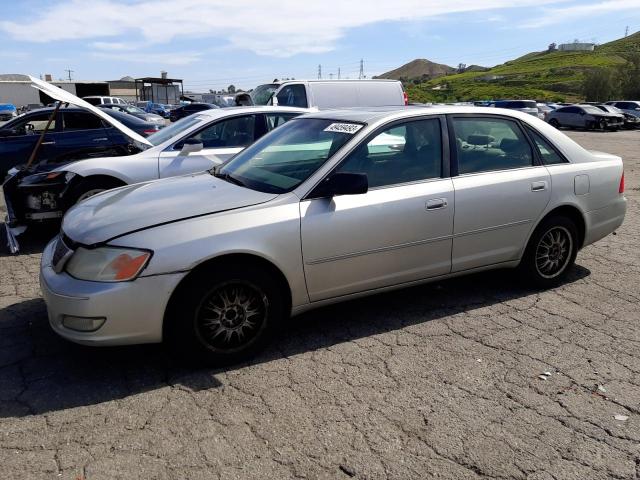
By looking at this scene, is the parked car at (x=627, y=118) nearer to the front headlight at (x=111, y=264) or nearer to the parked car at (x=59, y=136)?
the parked car at (x=59, y=136)

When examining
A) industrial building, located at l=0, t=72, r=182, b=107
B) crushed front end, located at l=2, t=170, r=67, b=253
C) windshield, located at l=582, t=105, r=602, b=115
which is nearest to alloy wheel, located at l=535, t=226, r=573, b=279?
crushed front end, located at l=2, t=170, r=67, b=253

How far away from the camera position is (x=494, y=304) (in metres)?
4.45

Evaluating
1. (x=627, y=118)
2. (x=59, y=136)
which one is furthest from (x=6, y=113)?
(x=627, y=118)

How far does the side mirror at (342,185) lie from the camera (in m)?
3.50

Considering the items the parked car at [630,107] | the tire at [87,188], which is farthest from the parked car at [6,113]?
the parked car at [630,107]

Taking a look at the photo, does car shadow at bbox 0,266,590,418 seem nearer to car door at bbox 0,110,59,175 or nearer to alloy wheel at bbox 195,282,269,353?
alloy wheel at bbox 195,282,269,353

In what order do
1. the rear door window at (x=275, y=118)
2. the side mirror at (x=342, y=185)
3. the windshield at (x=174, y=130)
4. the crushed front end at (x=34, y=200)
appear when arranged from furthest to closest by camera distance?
the rear door window at (x=275, y=118) → the windshield at (x=174, y=130) → the crushed front end at (x=34, y=200) → the side mirror at (x=342, y=185)

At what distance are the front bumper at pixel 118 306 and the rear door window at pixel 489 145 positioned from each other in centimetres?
241

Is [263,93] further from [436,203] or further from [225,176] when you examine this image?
[436,203]

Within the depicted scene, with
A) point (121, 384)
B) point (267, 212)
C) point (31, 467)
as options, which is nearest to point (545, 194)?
point (267, 212)

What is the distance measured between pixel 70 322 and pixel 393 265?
213 centimetres

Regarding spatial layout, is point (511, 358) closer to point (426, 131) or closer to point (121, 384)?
point (426, 131)

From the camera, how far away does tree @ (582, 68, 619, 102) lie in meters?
53.9

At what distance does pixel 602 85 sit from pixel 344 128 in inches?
2339
